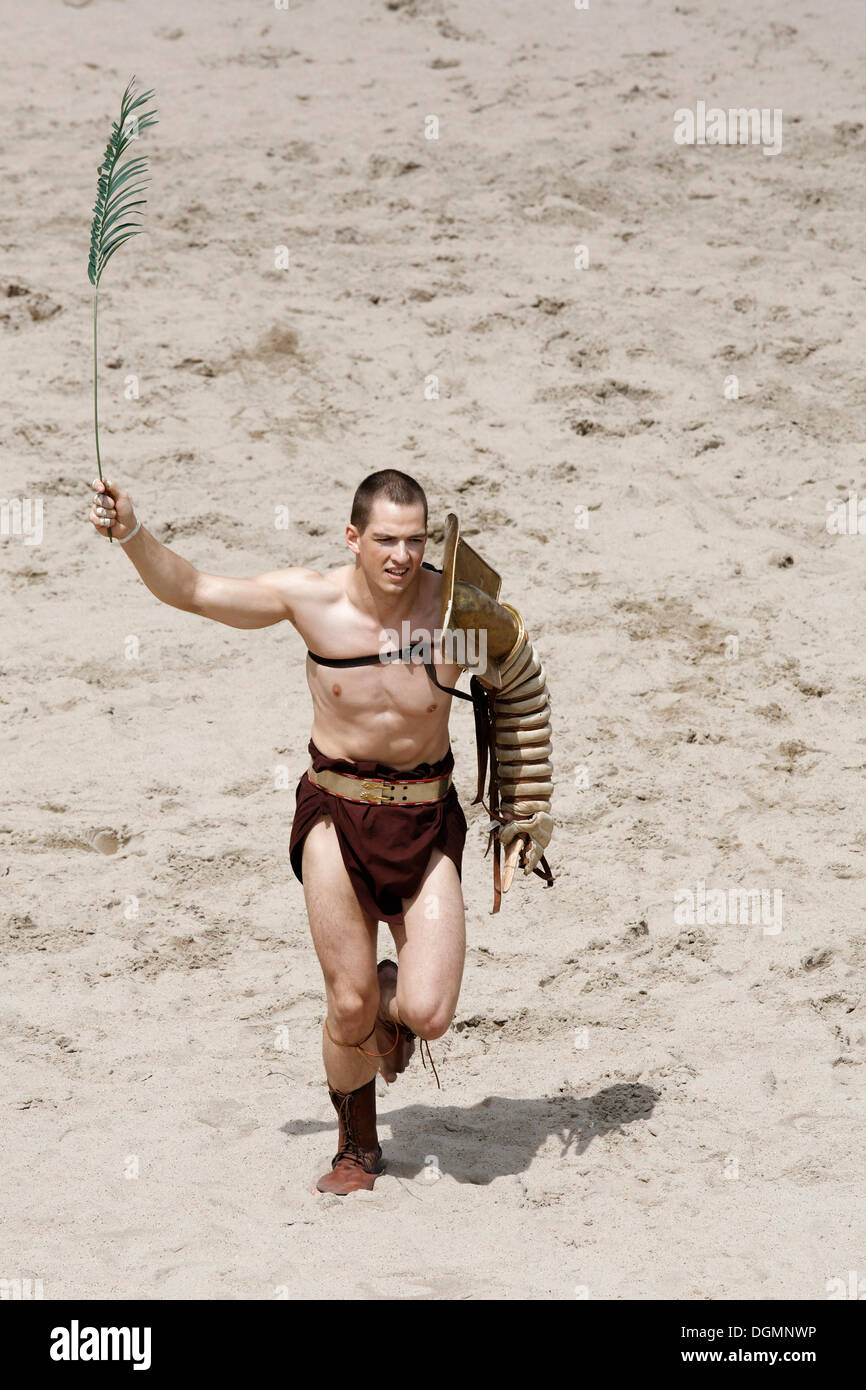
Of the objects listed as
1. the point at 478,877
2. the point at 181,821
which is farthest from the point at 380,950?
the point at 181,821

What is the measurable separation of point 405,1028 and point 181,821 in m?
2.07

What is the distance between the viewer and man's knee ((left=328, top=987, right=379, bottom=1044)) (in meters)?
4.48

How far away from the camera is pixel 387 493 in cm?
434

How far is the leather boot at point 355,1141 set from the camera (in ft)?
15.2

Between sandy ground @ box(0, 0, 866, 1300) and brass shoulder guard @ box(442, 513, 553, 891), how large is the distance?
991 mm

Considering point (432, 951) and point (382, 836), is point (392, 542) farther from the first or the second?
point (432, 951)

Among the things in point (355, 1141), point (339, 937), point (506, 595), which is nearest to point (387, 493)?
point (339, 937)

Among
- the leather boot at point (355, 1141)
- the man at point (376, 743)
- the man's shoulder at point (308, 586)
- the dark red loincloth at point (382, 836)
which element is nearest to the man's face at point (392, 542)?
the man at point (376, 743)

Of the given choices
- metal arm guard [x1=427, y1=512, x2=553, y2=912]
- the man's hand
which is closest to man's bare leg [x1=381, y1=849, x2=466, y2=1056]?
metal arm guard [x1=427, y1=512, x2=553, y2=912]

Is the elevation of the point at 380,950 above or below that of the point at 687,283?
below

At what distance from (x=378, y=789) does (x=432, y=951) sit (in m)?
0.47

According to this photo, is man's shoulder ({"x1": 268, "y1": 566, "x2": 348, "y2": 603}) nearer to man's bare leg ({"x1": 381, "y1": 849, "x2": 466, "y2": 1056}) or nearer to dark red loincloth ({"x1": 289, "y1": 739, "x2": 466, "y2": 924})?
dark red loincloth ({"x1": 289, "y1": 739, "x2": 466, "y2": 924})

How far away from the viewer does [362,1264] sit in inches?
167

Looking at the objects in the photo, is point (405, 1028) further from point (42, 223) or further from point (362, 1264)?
point (42, 223)
